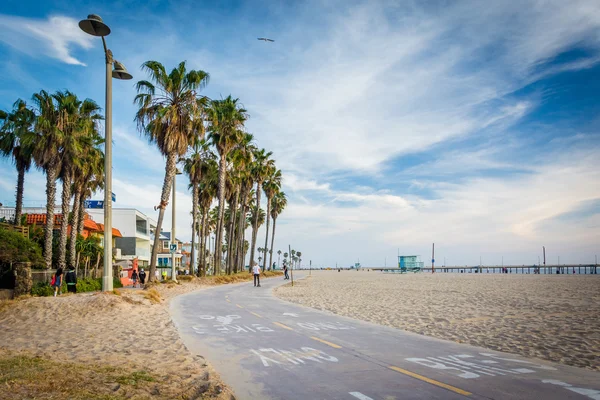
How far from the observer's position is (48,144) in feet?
90.7

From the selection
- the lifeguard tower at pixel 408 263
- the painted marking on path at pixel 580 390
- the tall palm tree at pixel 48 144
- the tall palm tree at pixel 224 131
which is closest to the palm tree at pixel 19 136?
the tall palm tree at pixel 48 144

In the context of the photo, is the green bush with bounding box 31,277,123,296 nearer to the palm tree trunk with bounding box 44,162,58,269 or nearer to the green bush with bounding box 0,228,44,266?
the green bush with bounding box 0,228,44,266

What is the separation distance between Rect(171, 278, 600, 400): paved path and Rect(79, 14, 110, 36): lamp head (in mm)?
10529

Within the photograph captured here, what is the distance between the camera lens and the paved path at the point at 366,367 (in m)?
6.17

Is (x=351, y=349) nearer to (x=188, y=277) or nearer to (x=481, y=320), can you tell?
(x=481, y=320)

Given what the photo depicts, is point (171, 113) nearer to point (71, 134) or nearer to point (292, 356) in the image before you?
point (71, 134)

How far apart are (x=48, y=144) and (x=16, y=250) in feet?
22.9

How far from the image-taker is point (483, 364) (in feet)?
25.9

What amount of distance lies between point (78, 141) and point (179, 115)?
6.95 metres

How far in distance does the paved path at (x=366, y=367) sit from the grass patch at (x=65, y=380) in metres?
1.54

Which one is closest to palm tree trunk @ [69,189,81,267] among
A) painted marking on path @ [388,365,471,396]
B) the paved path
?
the paved path

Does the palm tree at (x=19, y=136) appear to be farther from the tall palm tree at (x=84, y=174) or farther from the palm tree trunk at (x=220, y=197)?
the palm tree trunk at (x=220, y=197)

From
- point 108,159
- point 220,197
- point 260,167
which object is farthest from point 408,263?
point 108,159

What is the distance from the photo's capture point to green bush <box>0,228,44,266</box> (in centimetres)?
2448
